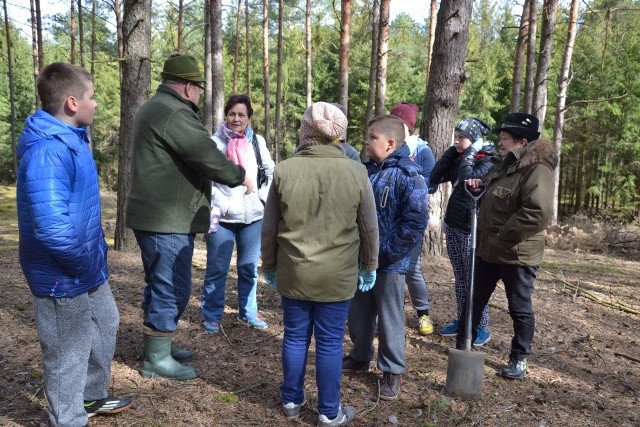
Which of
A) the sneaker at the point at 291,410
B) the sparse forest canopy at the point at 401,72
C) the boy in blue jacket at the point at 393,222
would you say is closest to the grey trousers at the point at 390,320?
the boy in blue jacket at the point at 393,222

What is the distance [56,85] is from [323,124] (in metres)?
1.39

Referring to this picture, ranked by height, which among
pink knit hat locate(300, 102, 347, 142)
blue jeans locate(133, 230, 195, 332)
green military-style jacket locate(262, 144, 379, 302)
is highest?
pink knit hat locate(300, 102, 347, 142)

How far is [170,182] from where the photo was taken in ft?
10.8

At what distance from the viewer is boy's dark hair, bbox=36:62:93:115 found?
249 centimetres

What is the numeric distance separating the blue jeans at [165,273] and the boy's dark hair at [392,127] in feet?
4.92

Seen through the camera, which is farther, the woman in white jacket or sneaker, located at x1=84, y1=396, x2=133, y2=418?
the woman in white jacket

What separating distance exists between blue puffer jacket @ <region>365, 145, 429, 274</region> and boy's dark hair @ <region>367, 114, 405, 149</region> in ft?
0.22

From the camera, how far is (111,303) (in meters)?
2.94

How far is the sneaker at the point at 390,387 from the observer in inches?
137

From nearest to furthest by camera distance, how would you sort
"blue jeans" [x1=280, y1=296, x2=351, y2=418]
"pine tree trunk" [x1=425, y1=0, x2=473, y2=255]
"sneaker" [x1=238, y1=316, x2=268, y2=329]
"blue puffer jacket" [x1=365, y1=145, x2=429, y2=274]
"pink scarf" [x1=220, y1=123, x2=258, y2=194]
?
"blue jeans" [x1=280, y1=296, x2=351, y2=418], "blue puffer jacket" [x1=365, y1=145, x2=429, y2=274], "pink scarf" [x1=220, y1=123, x2=258, y2=194], "sneaker" [x1=238, y1=316, x2=268, y2=329], "pine tree trunk" [x1=425, y1=0, x2=473, y2=255]

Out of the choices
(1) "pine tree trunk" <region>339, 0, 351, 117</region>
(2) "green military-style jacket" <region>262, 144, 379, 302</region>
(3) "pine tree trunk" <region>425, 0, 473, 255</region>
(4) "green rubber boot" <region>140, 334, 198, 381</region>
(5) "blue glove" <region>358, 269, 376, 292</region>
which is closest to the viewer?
(2) "green military-style jacket" <region>262, 144, 379, 302</region>

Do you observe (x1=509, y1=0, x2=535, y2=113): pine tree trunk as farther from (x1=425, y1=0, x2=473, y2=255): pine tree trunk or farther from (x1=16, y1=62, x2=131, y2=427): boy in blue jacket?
(x1=16, y1=62, x2=131, y2=427): boy in blue jacket

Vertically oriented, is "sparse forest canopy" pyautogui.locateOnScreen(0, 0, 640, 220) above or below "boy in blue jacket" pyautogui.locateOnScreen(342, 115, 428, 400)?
above

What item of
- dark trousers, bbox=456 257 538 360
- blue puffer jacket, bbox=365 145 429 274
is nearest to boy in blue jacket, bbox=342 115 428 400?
blue puffer jacket, bbox=365 145 429 274
